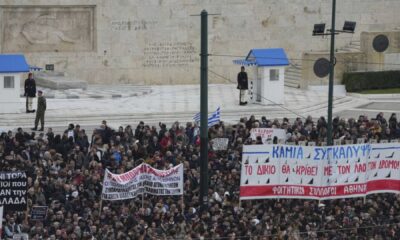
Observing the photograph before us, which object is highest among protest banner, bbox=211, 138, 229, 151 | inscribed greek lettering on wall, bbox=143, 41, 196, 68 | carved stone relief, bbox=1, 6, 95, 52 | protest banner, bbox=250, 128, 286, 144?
carved stone relief, bbox=1, 6, 95, 52

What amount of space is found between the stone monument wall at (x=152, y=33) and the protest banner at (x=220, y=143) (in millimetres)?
17136

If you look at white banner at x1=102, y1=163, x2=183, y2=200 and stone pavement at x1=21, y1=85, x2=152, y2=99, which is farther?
stone pavement at x1=21, y1=85, x2=152, y2=99

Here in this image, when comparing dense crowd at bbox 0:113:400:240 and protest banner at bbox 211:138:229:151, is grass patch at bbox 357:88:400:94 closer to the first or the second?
dense crowd at bbox 0:113:400:240

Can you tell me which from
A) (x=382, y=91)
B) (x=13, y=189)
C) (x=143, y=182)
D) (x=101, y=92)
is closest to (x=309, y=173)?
(x=143, y=182)

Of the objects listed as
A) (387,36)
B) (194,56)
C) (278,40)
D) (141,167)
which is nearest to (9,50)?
(194,56)

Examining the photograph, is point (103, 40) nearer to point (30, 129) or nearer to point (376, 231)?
point (30, 129)

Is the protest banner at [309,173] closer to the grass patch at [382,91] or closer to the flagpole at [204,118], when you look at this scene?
the flagpole at [204,118]

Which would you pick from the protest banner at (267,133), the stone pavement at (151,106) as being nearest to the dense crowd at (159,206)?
the protest banner at (267,133)

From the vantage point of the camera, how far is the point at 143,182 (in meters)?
26.5

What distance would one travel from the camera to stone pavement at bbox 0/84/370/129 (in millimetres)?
40062

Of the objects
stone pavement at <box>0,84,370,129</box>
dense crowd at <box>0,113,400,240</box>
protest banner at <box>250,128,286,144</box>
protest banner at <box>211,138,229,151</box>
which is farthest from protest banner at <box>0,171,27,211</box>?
stone pavement at <box>0,84,370,129</box>

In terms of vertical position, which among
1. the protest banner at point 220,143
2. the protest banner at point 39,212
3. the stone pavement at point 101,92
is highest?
the stone pavement at point 101,92

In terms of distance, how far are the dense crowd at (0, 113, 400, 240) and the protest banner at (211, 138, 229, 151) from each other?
0.20m

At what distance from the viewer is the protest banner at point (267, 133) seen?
31.8m
